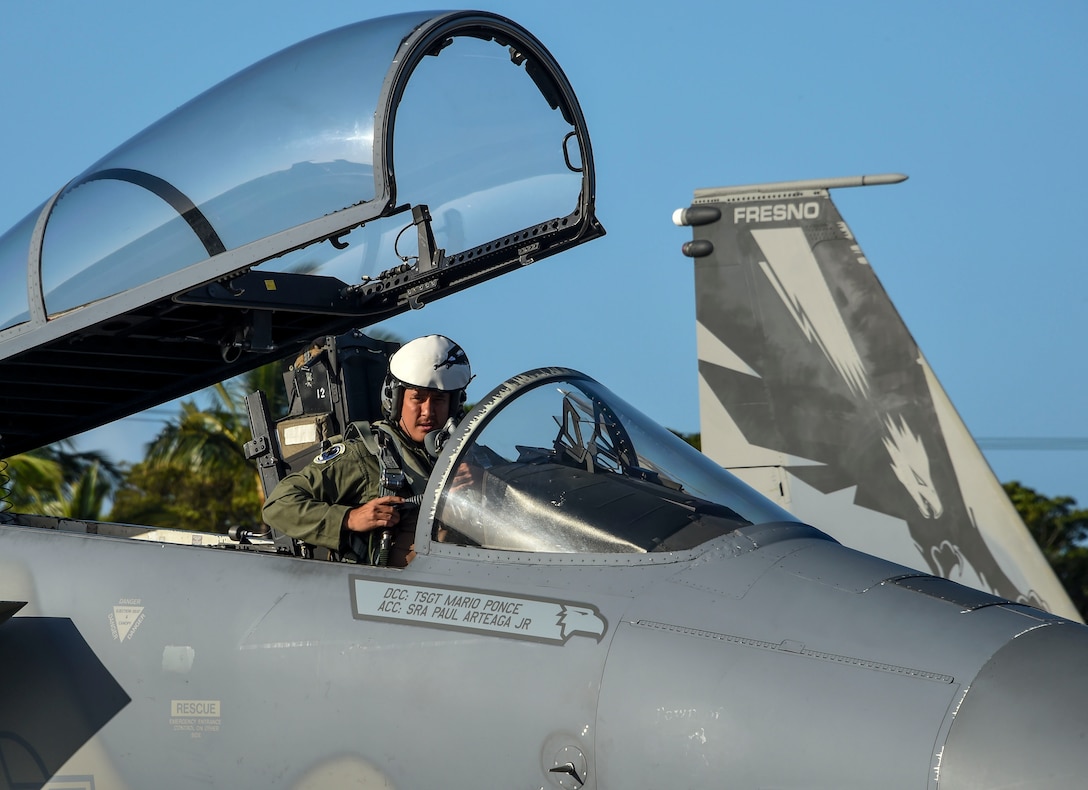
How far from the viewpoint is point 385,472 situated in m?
4.39

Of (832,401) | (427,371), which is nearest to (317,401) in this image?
(427,371)

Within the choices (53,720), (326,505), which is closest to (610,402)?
(326,505)

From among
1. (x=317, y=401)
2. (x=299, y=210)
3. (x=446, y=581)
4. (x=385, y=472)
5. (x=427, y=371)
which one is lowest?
(x=446, y=581)

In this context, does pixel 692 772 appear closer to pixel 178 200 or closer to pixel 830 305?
pixel 178 200

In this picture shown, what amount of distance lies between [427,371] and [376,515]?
80 centimetres

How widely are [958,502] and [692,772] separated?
22.4ft

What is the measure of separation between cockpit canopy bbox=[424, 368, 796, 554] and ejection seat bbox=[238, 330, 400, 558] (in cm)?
137

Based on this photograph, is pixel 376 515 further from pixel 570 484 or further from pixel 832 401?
pixel 832 401

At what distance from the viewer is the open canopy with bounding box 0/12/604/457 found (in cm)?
443

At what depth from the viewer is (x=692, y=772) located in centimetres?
321

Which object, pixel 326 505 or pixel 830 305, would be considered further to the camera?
pixel 830 305

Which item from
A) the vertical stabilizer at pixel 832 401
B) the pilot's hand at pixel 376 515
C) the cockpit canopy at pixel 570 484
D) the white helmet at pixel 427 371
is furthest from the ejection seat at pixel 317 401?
the vertical stabilizer at pixel 832 401

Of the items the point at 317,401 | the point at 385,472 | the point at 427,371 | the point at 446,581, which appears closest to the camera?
the point at 446,581

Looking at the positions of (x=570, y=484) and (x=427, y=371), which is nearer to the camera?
(x=570, y=484)
